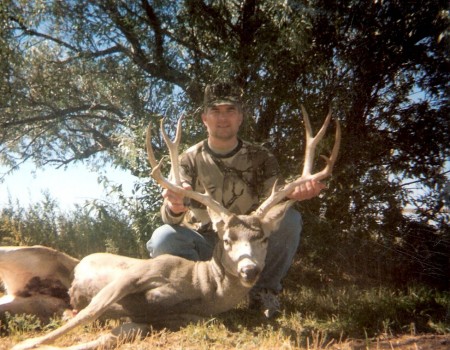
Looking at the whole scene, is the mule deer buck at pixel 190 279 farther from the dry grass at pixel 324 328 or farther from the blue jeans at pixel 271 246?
the blue jeans at pixel 271 246

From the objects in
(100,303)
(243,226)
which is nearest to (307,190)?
(243,226)

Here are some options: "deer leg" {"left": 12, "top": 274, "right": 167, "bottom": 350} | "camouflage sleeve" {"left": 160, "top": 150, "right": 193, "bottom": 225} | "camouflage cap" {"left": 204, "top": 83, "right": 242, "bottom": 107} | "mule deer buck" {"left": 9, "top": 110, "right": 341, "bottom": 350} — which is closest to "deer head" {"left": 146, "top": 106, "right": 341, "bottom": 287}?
"mule deer buck" {"left": 9, "top": 110, "right": 341, "bottom": 350}

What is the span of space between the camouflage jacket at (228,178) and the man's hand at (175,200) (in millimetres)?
527

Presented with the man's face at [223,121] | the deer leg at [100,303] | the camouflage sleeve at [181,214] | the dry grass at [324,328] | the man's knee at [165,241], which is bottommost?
the dry grass at [324,328]

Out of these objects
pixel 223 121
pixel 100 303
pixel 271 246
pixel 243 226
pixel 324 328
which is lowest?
pixel 324 328

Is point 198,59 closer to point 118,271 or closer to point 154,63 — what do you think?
point 154,63

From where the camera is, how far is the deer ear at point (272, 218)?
4.03m

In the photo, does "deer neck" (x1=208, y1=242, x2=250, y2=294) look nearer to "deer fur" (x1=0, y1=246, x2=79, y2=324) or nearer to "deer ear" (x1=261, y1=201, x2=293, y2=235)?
"deer ear" (x1=261, y1=201, x2=293, y2=235)

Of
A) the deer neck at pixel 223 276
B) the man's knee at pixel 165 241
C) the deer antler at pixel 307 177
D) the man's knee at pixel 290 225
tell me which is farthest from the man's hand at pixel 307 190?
the man's knee at pixel 165 241

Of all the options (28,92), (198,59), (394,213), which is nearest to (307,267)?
(394,213)

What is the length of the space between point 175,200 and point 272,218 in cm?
92

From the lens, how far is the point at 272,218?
13.3ft

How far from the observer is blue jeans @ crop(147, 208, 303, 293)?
15.2 feet

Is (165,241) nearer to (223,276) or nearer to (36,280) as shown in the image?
(223,276)
